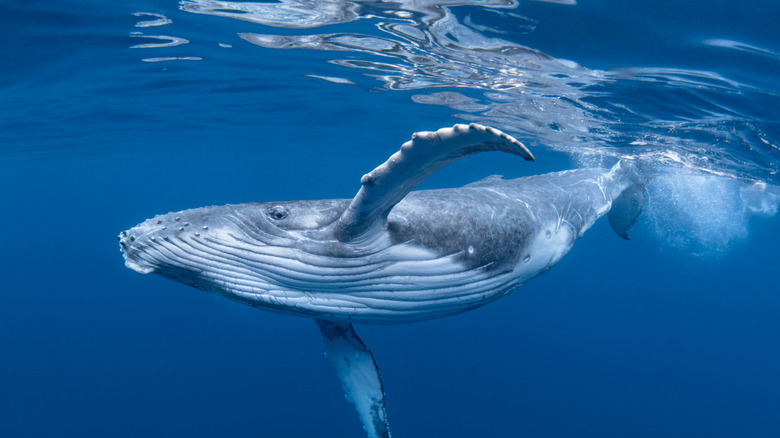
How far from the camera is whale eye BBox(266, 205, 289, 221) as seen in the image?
11.9ft

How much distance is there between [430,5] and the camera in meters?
8.21

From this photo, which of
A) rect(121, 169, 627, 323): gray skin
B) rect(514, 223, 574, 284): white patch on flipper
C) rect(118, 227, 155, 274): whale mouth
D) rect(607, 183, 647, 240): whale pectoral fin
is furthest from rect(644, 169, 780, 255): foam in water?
rect(118, 227, 155, 274): whale mouth

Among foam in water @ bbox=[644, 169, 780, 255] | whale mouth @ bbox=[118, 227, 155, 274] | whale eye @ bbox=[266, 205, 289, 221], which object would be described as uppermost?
whale eye @ bbox=[266, 205, 289, 221]

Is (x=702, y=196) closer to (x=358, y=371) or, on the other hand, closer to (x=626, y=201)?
(x=626, y=201)

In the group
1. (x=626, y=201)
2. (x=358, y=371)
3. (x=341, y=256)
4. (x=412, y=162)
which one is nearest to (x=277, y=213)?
(x=341, y=256)

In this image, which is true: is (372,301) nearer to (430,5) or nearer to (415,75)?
(430,5)

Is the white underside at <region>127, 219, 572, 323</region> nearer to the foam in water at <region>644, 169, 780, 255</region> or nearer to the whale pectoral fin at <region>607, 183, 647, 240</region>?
the whale pectoral fin at <region>607, 183, 647, 240</region>

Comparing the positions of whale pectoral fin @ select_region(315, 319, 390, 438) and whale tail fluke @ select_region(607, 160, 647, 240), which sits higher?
whale tail fluke @ select_region(607, 160, 647, 240)

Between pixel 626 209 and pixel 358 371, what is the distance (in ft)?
24.7

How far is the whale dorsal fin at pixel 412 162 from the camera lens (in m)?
2.57

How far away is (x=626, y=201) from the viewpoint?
9.34 m

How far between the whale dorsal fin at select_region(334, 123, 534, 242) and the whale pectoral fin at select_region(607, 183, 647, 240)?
7.16 meters

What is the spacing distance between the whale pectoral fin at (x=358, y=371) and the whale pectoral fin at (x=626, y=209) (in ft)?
21.5

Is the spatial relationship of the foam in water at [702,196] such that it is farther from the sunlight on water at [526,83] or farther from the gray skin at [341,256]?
the gray skin at [341,256]
